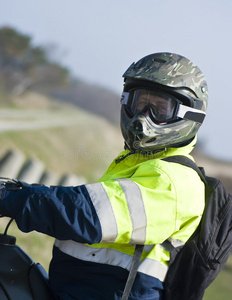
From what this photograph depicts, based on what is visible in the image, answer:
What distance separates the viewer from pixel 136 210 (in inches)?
84.0

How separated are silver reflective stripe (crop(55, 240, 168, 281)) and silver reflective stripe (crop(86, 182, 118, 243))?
20cm

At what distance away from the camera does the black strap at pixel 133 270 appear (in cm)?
223

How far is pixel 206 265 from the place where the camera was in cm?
230

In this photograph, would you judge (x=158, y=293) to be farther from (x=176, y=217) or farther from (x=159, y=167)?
(x=159, y=167)

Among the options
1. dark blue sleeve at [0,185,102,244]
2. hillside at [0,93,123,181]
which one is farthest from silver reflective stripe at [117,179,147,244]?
hillside at [0,93,123,181]

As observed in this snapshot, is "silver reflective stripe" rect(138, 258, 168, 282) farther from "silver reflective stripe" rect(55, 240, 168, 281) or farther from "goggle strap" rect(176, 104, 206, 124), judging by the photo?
"goggle strap" rect(176, 104, 206, 124)

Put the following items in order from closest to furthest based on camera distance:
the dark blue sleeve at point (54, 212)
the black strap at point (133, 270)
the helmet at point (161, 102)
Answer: the dark blue sleeve at point (54, 212), the black strap at point (133, 270), the helmet at point (161, 102)

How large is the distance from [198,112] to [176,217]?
0.77 m

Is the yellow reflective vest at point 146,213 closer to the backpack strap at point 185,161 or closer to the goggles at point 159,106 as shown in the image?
the backpack strap at point 185,161

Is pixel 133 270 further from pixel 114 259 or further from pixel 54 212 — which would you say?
pixel 54 212

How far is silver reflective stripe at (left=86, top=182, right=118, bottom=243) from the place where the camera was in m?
2.07

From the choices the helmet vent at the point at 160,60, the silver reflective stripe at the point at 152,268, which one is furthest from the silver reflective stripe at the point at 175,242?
the helmet vent at the point at 160,60

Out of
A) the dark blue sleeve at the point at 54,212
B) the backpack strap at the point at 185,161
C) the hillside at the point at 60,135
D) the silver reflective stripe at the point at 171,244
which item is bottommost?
the hillside at the point at 60,135

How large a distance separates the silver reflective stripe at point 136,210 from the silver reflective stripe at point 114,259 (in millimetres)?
156
